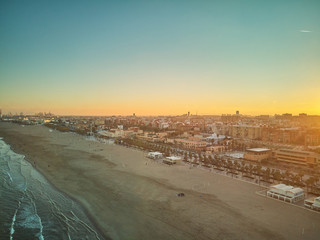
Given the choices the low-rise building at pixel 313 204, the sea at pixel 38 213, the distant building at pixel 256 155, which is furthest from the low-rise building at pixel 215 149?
the sea at pixel 38 213

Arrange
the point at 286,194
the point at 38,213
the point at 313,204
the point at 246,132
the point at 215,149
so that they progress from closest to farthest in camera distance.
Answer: the point at 38,213 → the point at 313,204 → the point at 286,194 → the point at 215,149 → the point at 246,132

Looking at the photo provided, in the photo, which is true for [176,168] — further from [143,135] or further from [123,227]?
[143,135]

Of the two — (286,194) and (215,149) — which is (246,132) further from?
(286,194)

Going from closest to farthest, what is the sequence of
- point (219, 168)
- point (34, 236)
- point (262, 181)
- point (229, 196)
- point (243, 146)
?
point (34, 236)
point (229, 196)
point (262, 181)
point (219, 168)
point (243, 146)

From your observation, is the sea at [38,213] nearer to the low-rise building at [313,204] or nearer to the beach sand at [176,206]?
the beach sand at [176,206]

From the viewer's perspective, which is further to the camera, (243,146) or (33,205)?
(243,146)

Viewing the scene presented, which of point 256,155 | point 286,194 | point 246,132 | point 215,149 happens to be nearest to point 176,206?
point 286,194

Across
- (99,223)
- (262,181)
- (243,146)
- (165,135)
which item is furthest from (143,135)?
(99,223)
